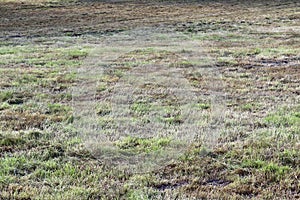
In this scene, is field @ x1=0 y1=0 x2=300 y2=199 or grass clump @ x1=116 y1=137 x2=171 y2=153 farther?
grass clump @ x1=116 y1=137 x2=171 y2=153

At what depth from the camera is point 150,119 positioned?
761cm

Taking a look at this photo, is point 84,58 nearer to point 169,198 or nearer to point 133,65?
point 133,65

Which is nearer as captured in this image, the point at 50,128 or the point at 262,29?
the point at 50,128

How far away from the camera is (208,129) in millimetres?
7055

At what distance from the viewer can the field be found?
5.23 m

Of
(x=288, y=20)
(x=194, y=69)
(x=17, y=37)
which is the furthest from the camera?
(x=288, y=20)

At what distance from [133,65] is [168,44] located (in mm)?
5026

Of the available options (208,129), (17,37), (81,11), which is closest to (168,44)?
(17,37)

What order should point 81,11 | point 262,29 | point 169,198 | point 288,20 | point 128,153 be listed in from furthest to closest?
1. point 81,11
2. point 288,20
3. point 262,29
4. point 128,153
5. point 169,198

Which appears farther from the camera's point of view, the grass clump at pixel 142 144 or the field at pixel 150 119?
the grass clump at pixel 142 144

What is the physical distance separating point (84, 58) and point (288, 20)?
17.0m

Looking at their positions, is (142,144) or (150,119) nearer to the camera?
(142,144)

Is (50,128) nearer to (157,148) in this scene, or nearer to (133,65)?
(157,148)

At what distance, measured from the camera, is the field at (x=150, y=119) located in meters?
5.23
